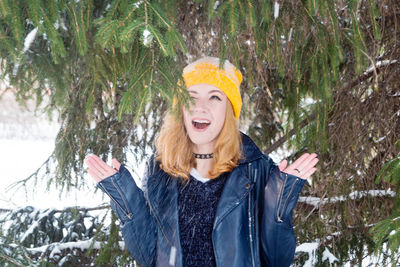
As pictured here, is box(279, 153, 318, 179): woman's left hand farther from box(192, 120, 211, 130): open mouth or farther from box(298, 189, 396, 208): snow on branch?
box(298, 189, 396, 208): snow on branch

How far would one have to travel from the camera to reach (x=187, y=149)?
2.33m

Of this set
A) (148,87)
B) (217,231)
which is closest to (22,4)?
(148,87)

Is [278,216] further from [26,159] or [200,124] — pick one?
[26,159]

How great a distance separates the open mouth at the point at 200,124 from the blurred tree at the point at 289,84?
25cm

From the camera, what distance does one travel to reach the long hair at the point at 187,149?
7.27 feet

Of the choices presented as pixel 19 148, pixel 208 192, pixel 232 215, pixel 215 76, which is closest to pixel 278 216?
pixel 232 215

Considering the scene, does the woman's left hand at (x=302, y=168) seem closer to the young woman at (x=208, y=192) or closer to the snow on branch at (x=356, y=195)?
the young woman at (x=208, y=192)

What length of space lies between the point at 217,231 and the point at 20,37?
3.77 ft

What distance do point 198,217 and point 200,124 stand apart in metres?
0.45

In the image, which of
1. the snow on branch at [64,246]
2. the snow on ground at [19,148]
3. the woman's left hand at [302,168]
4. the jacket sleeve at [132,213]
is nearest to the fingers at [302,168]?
the woman's left hand at [302,168]

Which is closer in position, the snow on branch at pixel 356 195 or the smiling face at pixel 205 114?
the smiling face at pixel 205 114

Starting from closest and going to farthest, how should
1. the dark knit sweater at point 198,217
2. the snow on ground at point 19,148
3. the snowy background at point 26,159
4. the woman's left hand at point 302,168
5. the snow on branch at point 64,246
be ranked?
1. the woman's left hand at point 302,168
2. the dark knit sweater at point 198,217
3. the snow on branch at point 64,246
4. the snowy background at point 26,159
5. the snow on ground at point 19,148

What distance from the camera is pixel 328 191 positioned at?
3.17 m

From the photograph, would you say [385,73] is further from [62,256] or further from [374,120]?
[62,256]
